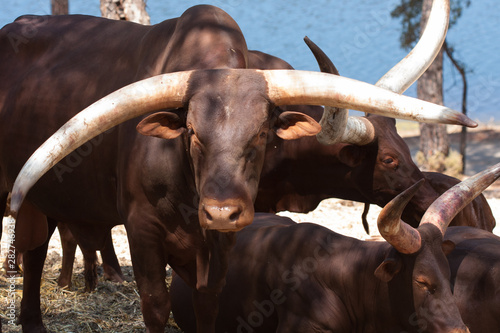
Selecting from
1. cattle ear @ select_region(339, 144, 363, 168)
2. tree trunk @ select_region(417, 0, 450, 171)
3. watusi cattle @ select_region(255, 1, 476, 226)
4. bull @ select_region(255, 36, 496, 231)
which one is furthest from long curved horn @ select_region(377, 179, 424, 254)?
tree trunk @ select_region(417, 0, 450, 171)

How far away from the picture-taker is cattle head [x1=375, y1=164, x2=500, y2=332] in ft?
11.2

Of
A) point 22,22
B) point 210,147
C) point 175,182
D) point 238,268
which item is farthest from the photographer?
point 22,22

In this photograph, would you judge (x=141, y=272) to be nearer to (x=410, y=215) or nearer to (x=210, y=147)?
(x=210, y=147)

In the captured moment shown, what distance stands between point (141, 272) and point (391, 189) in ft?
6.86

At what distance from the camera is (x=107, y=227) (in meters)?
4.58

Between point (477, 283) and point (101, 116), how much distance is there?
225 cm

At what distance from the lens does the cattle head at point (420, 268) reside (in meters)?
3.42

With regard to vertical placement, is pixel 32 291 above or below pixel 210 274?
below

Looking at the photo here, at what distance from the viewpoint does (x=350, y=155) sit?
5.16m

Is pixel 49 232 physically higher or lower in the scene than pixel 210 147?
lower

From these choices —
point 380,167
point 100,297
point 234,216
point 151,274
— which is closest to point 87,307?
point 100,297

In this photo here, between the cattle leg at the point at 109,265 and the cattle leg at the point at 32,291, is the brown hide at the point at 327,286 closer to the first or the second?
the cattle leg at the point at 32,291

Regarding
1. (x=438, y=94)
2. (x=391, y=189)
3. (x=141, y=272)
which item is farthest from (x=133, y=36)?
(x=438, y=94)

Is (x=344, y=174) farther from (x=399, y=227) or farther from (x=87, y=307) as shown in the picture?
(x=87, y=307)
